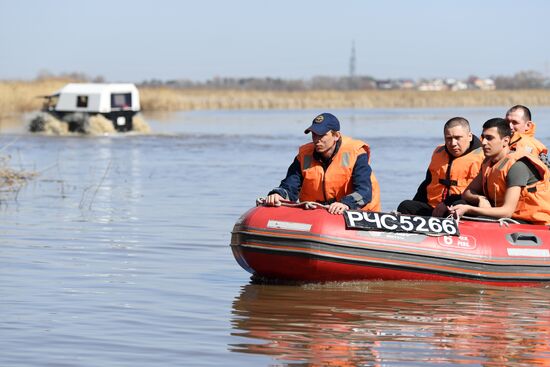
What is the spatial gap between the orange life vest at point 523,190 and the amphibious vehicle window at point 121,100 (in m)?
28.3

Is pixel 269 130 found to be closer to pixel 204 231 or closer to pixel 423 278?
pixel 204 231

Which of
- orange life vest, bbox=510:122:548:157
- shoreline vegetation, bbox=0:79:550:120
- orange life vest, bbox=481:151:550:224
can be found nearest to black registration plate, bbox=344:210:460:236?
orange life vest, bbox=481:151:550:224

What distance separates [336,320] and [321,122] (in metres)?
1.74

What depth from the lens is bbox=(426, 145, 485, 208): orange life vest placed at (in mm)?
9469

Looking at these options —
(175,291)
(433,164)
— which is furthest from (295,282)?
(433,164)

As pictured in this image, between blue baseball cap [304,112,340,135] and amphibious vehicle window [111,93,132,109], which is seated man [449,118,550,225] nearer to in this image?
blue baseball cap [304,112,340,135]

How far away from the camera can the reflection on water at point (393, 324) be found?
6742 millimetres

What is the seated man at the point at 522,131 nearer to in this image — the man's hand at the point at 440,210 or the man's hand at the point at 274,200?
the man's hand at the point at 440,210

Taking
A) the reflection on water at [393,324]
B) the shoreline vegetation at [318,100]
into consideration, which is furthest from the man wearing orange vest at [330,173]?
the shoreline vegetation at [318,100]

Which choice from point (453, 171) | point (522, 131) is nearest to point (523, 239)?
point (453, 171)

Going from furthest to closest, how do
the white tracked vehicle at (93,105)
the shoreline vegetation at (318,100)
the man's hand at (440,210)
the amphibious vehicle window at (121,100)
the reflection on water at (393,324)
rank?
the shoreline vegetation at (318,100) < the amphibious vehicle window at (121,100) < the white tracked vehicle at (93,105) < the man's hand at (440,210) < the reflection on water at (393,324)

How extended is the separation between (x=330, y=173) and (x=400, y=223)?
719mm

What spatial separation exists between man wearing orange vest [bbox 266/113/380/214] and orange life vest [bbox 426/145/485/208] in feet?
1.93

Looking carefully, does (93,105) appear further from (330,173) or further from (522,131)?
(330,173)
